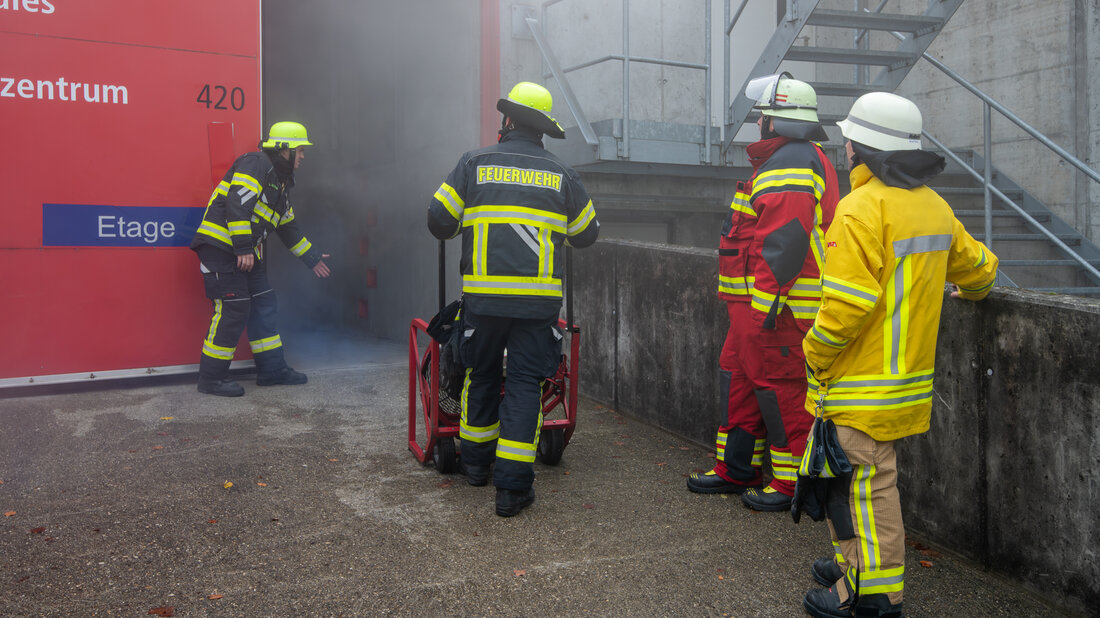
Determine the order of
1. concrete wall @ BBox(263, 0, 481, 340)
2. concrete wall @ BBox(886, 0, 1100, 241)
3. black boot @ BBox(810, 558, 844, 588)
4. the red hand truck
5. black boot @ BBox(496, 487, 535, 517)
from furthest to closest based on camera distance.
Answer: concrete wall @ BBox(263, 0, 481, 340) → concrete wall @ BBox(886, 0, 1100, 241) → the red hand truck → black boot @ BBox(496, 487, 535, 517) → black boot @ BBox(810, 558, 844, 588)

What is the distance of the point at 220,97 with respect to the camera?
6449 millimetres

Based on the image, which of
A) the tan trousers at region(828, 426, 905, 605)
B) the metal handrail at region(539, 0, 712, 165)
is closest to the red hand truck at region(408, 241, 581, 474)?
the tan trousers at region(828, 426, 905, 605)

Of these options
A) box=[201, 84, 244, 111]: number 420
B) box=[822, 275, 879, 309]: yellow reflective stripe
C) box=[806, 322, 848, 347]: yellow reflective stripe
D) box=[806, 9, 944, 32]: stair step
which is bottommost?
box=[806, 322, 848, 347]: yellow reflective stripe

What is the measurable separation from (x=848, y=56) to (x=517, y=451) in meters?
4.40

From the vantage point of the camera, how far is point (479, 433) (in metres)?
4.12

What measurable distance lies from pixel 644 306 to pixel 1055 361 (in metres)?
2.80

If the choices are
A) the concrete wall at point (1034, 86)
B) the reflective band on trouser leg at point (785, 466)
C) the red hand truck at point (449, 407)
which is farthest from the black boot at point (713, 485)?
the concrete wall at point (1034, 86)

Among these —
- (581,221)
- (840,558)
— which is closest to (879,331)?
(840,558)

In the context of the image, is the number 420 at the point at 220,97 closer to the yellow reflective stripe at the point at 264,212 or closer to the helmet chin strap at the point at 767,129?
the yellow reflective stripe at the point at 264,212

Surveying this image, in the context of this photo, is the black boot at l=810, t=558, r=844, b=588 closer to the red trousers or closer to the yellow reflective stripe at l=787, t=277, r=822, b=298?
the red trousers

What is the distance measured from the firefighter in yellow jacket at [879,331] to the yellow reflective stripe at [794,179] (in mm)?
849

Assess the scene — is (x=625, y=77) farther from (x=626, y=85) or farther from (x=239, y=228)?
(x=239, y=228)

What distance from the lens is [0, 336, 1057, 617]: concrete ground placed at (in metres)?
2.92

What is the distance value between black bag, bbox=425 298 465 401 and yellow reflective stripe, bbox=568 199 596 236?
0.69 m
